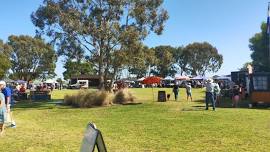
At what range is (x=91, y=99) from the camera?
3148 cm


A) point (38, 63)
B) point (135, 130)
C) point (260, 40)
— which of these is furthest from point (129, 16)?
point (38, 63)

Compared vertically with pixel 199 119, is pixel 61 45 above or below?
above

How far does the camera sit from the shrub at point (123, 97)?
3372cm

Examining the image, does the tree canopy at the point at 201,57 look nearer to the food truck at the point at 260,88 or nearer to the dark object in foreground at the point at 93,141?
the food truck at the point at 260,88

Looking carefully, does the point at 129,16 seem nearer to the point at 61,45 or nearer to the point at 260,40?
the point at 61,45

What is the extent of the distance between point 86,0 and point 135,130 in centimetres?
2112

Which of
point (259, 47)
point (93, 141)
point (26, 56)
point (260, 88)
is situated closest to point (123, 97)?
point (260, 88)

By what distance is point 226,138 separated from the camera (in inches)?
540

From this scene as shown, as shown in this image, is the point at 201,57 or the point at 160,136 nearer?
the point at 160,136

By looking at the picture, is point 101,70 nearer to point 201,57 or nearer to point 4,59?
point 4,59

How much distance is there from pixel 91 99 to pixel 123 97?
3217 mm

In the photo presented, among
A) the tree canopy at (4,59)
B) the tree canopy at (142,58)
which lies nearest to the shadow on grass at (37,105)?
the tree canopy at (142,58)

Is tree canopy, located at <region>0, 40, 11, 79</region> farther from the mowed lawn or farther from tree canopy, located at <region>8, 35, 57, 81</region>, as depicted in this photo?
the mowed lawn

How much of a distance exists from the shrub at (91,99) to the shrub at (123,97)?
3.34 feet
